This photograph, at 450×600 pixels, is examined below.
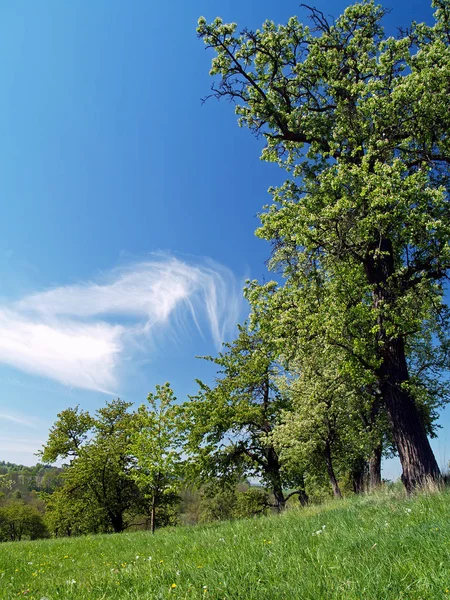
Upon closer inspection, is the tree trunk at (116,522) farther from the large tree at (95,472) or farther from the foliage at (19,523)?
the foliage at (19,523)

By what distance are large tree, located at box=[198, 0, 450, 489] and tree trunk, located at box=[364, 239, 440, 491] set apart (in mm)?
36

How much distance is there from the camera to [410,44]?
12.9m

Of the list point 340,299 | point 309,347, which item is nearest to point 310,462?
point 309,347

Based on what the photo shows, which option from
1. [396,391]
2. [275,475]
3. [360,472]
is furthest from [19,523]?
[396,391]

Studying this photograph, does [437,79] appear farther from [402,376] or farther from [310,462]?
[310,462]

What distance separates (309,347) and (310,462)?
18.8 m

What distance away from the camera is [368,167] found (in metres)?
11.8

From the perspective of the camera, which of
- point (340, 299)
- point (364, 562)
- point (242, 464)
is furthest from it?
point (242, 464)

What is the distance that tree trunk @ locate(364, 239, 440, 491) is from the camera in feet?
34.6

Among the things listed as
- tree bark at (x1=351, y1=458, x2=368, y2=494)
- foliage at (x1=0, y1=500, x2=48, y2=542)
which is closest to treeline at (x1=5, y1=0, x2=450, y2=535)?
tree bark at (x1=351, y1=458, x2=368, y2=494)

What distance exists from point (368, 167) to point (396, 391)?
24.6ft

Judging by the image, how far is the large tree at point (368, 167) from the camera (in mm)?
10820

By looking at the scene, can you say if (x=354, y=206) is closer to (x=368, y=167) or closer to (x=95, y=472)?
(x=368, y=167)

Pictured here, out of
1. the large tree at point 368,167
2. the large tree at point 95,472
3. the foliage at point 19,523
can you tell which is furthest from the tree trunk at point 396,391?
the foliage at point 19,523
